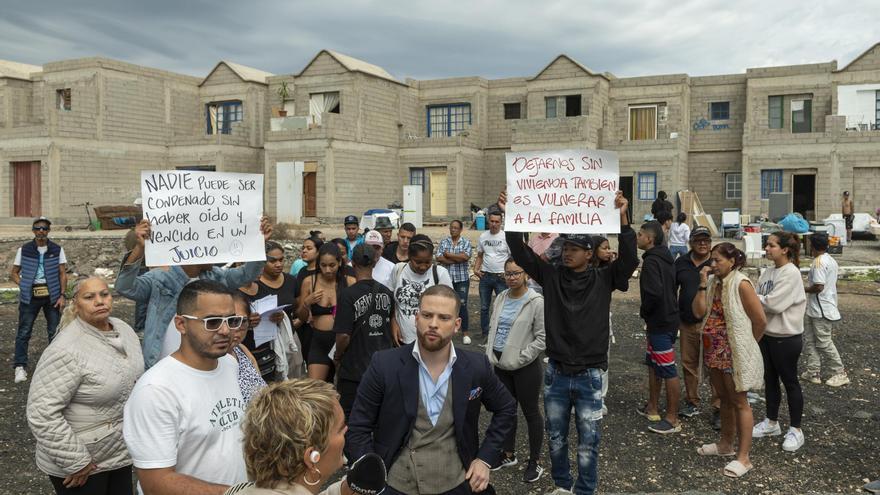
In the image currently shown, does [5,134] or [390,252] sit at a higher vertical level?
[5,134]

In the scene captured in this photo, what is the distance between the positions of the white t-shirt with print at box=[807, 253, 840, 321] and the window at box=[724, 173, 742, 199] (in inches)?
922

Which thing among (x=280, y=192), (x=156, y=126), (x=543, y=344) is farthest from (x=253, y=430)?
(x=156, y=126)

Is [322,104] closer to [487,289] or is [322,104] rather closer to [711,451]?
[487,289]

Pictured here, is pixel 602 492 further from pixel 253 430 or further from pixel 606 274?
pixel 253 430

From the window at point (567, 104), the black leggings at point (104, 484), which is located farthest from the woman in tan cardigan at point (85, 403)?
the window at point (567, 104)

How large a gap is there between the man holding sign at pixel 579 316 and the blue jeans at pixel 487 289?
18.1ft

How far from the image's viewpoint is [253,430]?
216cm

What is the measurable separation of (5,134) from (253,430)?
33.7 m

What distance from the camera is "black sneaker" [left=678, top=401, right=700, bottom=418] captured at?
6859mm

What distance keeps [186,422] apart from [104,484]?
1222 millimetres

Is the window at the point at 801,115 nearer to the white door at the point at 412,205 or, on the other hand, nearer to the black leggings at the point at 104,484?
the white door at the point at 412,205

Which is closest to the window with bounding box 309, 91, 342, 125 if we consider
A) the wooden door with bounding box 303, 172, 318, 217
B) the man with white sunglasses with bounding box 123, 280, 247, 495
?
the wooden door with bounding box 303, 172, 318, 217

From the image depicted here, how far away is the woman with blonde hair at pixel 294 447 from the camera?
7.00ft

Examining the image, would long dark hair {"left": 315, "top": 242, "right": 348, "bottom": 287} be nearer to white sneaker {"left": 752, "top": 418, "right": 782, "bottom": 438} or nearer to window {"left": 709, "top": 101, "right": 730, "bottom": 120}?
white sneaker {"left": 752, "top": 418, "right": 782, "bottom": 438}
